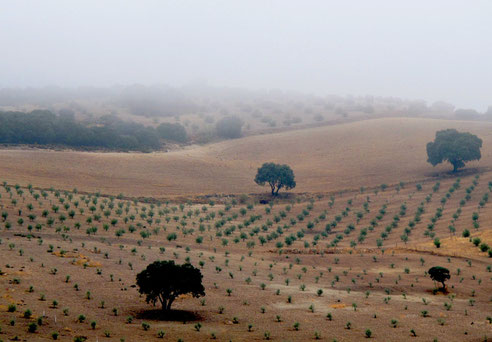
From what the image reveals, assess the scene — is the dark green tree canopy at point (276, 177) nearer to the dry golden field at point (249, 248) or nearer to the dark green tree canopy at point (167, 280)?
the dry golden field at point (249, 248)

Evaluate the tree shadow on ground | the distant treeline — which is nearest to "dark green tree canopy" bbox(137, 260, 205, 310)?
the tree shadow on ground

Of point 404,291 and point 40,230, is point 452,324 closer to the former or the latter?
point 404,291

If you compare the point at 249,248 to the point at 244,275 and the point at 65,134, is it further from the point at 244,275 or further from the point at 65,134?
the point at 65,134

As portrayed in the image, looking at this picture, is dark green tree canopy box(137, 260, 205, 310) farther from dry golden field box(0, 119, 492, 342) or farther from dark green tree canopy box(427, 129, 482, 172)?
dark green tree canopy box(427, 129, 482, 172)

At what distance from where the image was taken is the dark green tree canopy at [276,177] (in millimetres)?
83562

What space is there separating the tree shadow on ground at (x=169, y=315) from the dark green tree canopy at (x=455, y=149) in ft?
220

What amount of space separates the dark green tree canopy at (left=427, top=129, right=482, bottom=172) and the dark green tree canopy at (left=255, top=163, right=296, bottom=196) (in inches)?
927

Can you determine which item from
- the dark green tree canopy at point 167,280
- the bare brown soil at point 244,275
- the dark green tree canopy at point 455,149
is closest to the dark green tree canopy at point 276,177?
the bare brown soil at point 244,275

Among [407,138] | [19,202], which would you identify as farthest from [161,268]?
[407,138]

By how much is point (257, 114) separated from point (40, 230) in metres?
134

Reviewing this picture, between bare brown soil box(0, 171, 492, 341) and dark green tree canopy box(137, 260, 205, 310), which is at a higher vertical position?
dark green tree canopy box(137, 260, 205, 310)

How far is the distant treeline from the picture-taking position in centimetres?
10912

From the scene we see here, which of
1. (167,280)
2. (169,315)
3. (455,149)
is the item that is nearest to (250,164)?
(455,149)

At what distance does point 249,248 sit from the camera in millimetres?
51062
